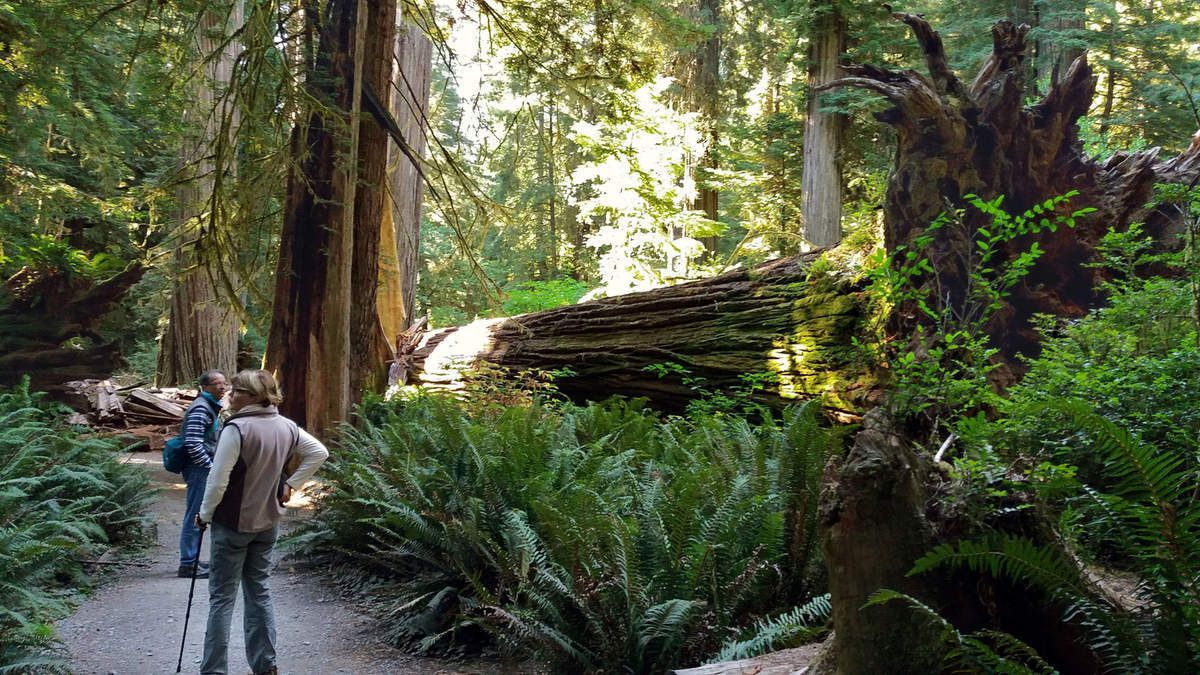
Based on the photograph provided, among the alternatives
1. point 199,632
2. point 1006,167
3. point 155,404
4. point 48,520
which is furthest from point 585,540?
point 155,404

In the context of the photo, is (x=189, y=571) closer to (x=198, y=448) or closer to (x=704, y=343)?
(x=198, y=448)

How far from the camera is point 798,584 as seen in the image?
15.1 ft

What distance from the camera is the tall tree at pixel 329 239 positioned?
9.56 metres

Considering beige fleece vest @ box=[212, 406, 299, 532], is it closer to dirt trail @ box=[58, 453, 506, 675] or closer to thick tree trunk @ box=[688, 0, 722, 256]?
dirt trail @ box=[58, 453, 506, 675]

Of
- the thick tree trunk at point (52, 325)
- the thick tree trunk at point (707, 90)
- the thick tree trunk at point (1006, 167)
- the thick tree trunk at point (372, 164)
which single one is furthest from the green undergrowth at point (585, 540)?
the thick tree trunk at point (52, 325)

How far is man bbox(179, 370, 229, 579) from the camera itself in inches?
284

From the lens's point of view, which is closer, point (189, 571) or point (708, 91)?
point (189, 571)

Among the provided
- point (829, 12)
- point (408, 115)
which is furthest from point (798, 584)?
point (408, 115)

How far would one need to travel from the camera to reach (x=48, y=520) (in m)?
6.52

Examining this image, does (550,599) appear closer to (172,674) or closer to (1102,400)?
(172,674)

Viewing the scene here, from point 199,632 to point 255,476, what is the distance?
1.83 meters

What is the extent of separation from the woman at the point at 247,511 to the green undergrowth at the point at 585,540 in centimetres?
86

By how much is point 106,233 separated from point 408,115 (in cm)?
767

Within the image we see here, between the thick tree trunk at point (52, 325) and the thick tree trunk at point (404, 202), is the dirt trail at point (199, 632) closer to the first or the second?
the thick tree trunk at point (404, 202)
